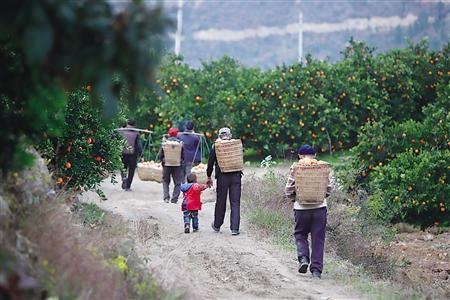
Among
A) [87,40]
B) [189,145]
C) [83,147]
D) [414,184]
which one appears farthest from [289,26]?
[87,40]

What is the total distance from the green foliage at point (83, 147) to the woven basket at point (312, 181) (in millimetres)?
3367

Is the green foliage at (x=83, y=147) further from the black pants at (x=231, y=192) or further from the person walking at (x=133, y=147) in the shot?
the person walking at (x=133, y=147)

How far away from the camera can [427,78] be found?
96.8 feet

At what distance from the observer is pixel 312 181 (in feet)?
37.3

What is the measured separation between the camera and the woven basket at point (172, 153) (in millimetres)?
18062

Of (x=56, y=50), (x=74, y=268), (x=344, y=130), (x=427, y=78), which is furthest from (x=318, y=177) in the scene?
(x=427, y=78)

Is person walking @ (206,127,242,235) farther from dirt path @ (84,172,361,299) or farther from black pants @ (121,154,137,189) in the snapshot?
black pants @ (121,154,137,189)

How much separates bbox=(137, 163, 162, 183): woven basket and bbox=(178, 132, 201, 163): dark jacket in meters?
1.08

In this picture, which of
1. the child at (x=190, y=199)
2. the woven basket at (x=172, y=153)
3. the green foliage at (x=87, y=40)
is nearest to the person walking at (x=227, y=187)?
the child at (x=190, y=199)

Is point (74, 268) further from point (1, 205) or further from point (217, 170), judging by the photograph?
point (217, 170)

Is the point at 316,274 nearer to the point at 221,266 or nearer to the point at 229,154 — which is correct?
the point at 221,266

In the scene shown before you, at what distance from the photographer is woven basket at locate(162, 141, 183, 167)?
711 inches

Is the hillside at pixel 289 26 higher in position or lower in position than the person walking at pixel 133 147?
higher

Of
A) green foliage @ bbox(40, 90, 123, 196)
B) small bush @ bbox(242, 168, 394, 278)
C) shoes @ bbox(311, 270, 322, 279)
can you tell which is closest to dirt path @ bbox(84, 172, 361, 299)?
shoes @ bbox(311, 270, 322, 279)
